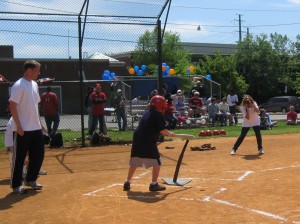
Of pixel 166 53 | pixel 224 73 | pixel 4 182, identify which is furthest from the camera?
pixel 166 53

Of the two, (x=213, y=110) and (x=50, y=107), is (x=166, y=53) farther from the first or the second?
(x=50, y=107)

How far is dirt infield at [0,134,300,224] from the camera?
6062 millimetres

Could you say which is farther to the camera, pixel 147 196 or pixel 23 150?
pixel 23 150

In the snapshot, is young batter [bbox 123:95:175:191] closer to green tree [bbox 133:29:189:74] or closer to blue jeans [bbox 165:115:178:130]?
blue jeans [bbox 165:115:178:130]

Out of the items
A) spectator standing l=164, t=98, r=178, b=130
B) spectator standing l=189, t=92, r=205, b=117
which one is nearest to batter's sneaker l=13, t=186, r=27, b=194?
spectator standing l=164, t=98, r=178, b=130

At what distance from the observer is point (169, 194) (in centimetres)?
742

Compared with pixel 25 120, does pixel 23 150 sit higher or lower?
lower

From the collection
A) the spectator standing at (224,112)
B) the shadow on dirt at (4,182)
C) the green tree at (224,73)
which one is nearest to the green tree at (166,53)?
the green tree at (224,73)

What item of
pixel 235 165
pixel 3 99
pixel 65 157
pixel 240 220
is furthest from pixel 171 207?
pixel 3 99

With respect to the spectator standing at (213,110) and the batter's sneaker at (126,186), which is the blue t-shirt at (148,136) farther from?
the spectator standing at (213,110)

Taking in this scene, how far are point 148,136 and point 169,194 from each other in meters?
0.99

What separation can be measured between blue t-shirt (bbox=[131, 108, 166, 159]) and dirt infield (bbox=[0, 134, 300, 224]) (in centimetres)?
61

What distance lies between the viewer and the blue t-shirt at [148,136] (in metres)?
7.73

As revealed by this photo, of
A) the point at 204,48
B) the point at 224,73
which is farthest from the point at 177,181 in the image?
the point at 204,48
